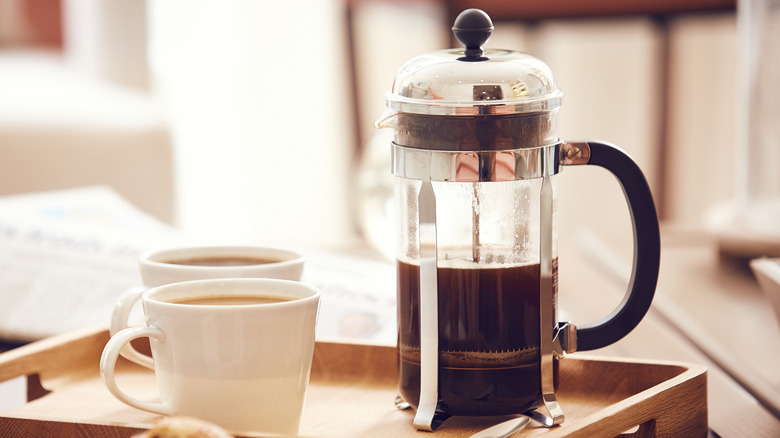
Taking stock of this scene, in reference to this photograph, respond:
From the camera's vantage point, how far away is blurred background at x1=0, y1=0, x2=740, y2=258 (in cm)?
163

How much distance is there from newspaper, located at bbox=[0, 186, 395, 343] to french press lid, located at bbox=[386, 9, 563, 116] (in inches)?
10.3

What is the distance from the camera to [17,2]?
2516 millimetres

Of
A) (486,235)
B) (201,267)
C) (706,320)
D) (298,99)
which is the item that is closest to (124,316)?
(201,267)

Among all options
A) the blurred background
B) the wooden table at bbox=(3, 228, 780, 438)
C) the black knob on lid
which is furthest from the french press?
the blurred background

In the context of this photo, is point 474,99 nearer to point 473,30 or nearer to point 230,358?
point 473,30

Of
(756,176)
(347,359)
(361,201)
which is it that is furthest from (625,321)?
(756,176)

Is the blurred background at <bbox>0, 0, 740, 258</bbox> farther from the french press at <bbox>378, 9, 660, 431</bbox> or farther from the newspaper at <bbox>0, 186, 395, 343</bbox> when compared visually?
the french press at <bbox>378, 9, 660, 431</bbox>

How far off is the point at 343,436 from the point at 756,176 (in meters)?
0.77

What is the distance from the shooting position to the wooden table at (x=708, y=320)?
0.53 m

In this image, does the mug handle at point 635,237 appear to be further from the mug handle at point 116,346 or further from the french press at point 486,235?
the mug handle at point 116,346

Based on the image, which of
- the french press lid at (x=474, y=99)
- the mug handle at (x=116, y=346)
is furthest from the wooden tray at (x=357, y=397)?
the french press lid at (x=474, y=99)

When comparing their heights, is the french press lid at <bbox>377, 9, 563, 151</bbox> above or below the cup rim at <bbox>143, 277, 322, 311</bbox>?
above

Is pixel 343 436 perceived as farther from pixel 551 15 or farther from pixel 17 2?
pixel 17 2

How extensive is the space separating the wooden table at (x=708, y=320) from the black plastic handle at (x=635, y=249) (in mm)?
88
